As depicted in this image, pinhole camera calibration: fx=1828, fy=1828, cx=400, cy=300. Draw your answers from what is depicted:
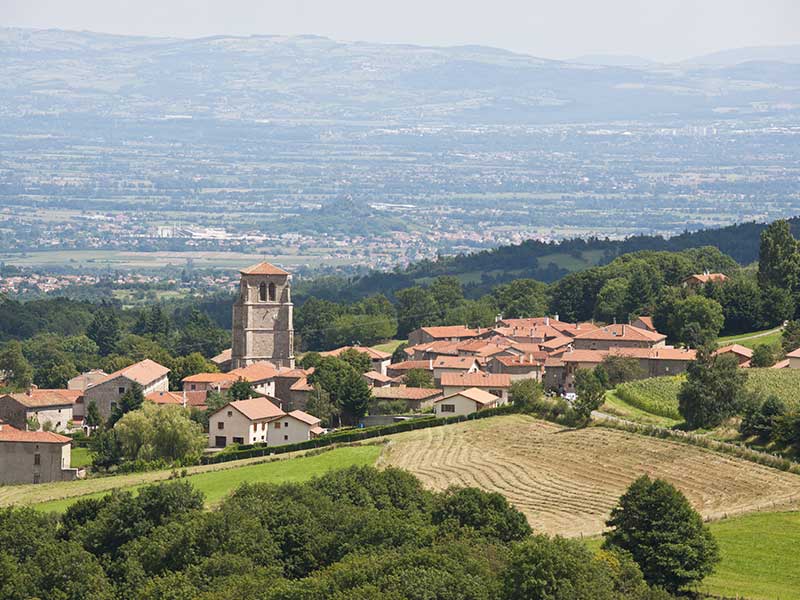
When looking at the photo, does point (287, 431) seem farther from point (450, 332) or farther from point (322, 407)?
point (450, 332)

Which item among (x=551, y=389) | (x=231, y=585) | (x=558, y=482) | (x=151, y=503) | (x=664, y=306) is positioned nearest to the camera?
(x=231, y=585)

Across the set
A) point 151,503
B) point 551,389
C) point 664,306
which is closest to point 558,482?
point 151,503

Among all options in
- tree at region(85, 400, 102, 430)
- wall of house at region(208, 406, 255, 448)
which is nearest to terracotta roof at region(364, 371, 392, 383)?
wall of house at region(208, 406, 255, 448)

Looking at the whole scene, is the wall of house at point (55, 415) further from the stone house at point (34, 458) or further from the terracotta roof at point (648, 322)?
the terracotta roof at point (648, 322)

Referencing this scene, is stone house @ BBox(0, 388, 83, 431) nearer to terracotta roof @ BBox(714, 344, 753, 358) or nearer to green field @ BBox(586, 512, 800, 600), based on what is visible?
terracotta roof @ BBox(714, 344, 753, 358)

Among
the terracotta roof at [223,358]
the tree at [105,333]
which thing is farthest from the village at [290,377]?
the tree at [105,333]

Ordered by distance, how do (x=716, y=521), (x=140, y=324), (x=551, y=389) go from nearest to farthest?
(x=716, y=521) < (x=551, y=389) < (x=140, y=324)

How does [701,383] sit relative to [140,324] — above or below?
above

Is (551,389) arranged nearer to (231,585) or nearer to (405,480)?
(405,480)

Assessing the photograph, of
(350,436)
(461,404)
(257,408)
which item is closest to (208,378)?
(257,408)
